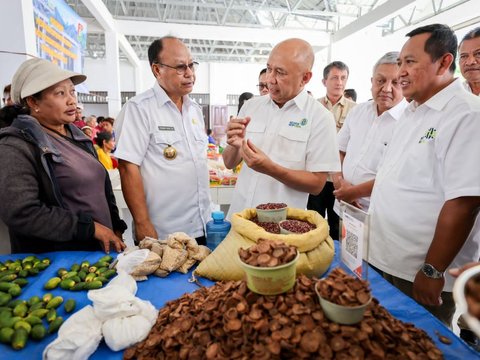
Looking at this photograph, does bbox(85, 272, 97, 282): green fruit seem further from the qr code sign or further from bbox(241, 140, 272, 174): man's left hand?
the qr code sign

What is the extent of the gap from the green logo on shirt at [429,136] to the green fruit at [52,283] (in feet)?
5.39

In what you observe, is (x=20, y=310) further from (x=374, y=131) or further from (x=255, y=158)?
(x=374, y=131)

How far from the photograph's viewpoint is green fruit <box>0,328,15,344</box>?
0.89 m

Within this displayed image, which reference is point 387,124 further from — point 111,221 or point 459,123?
point 111,221

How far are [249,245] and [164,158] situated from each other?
3.32 ft

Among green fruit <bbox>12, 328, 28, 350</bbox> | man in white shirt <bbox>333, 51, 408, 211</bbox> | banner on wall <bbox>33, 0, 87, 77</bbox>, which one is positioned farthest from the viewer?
banner on wall <bbox>33, 0, 87, 77</bbox>

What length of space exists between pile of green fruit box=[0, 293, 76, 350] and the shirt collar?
169 centimetres

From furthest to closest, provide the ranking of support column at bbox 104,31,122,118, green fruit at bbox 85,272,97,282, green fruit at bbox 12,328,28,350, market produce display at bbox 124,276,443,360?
support column at bbox 104,31,122,118 → green fruit at bbox 85,272,97,282 → green fruit at bbox 12,328,28,350 → market produce display at bbox 124,276,443,360

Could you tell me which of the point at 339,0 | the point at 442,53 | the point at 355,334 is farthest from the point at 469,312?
the point at 339,0

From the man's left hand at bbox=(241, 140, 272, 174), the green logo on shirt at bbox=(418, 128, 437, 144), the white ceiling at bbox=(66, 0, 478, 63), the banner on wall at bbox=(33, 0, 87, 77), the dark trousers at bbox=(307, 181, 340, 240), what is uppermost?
the white ceiling at bbox=(66, 0, 478, 63)

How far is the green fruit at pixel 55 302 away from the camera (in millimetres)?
1037

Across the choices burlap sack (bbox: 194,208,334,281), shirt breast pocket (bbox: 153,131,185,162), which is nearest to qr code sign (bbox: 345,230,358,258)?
burlap sack (bbox: 194,208,334,281)

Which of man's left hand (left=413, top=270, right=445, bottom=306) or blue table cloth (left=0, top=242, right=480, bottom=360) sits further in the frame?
man's left hand (left=413, top=270, right=445, bottom=306)

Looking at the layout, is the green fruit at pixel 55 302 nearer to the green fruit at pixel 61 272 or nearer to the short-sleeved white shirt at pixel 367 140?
the green fruit at pixel 61 272
